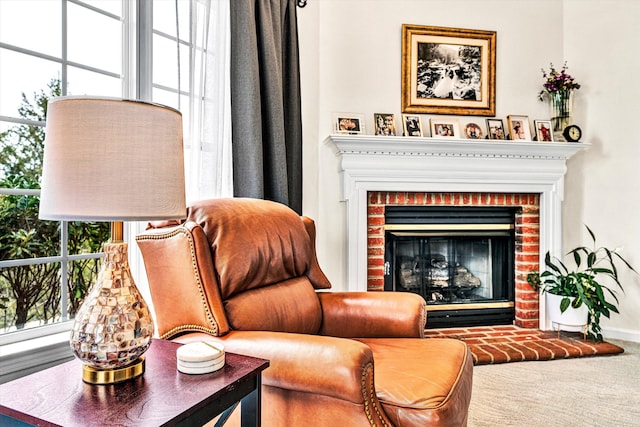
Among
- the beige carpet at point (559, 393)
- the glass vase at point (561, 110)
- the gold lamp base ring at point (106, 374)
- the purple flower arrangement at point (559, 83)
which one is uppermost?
the purple flower arrangement at point (559, 83)

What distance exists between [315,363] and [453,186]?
2349 millimetres

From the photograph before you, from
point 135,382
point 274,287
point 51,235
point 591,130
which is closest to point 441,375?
point 274,287

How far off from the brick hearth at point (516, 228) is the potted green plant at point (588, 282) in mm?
108

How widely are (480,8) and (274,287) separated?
9.32 feet

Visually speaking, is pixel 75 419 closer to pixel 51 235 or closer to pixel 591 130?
pixel 51 235

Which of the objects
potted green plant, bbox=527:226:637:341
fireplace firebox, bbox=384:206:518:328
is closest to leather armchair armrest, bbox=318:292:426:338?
fireplace firebox, bbox=384:206:518:328

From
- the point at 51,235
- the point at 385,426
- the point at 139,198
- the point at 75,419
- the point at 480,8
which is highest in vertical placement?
the point at 480,8

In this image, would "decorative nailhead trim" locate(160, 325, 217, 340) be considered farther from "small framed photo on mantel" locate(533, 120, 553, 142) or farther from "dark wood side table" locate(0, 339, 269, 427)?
"small framed photo on mantel" locate(533, 120, 553, 142)

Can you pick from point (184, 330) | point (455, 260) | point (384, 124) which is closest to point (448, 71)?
point (384, 124)

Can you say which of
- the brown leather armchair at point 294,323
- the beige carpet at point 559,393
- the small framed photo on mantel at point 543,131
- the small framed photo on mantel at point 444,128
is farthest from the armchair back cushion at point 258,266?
the small framed photo on mantel at point 543,131

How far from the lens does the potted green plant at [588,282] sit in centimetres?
304

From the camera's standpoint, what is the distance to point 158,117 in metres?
1.00

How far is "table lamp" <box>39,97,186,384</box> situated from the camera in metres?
0.93

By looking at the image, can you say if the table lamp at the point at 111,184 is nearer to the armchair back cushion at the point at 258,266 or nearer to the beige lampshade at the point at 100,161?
the beige lampshade at the point at 100,161
